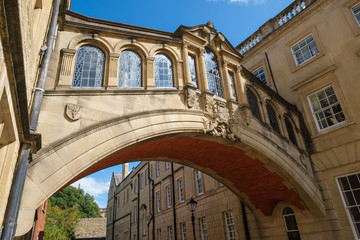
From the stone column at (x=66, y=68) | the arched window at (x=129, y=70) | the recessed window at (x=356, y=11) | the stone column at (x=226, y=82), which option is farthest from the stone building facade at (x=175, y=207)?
the recessed window at (x=356, y=11)

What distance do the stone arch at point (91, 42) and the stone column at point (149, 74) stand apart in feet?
3.62

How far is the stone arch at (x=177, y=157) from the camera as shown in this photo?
15.4 feet

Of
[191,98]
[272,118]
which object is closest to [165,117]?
[191,98]

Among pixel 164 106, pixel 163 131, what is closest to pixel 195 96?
pixel 164 106

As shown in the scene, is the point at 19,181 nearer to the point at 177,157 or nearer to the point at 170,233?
the point at 177,157

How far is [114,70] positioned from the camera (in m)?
6.79

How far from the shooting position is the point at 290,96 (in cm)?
1273

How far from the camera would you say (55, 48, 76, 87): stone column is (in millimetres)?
6025

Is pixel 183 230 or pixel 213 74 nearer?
pixel 213 74

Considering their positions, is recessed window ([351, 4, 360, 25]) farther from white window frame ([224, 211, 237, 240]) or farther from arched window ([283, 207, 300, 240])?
white window frame ([224, 211, 237, 240])

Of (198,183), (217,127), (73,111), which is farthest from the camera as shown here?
(198,183)

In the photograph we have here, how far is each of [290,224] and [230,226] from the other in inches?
137

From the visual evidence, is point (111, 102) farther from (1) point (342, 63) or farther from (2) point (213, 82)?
(1) point (342, 63)

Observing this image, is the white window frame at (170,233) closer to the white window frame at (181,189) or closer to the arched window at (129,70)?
the white window frame at (181,189)
